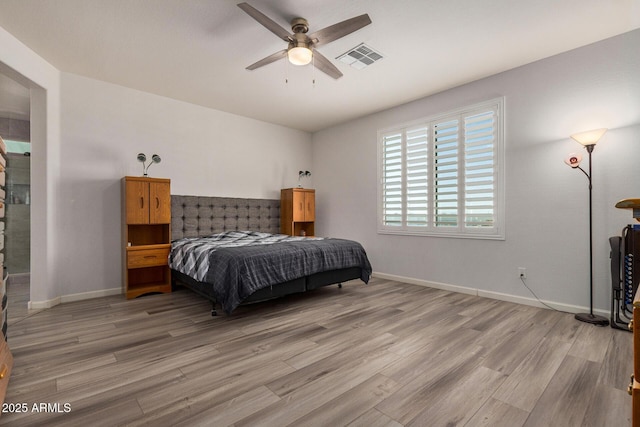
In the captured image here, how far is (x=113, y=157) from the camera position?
3.80 m

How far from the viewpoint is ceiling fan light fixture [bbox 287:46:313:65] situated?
2451mm

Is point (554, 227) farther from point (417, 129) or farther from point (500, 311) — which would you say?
point (417, 129)

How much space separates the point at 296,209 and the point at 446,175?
2478mm

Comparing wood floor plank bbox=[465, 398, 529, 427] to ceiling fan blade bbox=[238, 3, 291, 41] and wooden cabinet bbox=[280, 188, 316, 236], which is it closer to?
ceiling fan blade bbox=[238, 3, 291, 41]

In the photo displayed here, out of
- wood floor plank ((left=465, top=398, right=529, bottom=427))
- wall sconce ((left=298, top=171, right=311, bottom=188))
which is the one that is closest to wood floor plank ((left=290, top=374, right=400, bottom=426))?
wood floor plank ((left=465, top=398, right=529, bottom=427))

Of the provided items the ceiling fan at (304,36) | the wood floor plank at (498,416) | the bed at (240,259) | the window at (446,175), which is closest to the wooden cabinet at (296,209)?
the bed at (240,259)

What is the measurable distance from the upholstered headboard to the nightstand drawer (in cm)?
41

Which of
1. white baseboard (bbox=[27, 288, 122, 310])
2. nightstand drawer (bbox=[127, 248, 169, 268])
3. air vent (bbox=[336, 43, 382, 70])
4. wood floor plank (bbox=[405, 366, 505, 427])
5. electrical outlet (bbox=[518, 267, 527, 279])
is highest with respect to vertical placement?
air vent (bbox=[336, 43, 382, 70])

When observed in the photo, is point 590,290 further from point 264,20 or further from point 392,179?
point 264,20

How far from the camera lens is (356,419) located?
1.47 meters

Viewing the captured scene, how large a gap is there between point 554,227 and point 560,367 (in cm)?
169

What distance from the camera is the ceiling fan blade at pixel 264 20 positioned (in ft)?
6.57

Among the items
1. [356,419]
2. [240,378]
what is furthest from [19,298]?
[356,419]

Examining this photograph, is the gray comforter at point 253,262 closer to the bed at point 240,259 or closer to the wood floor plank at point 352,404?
the bed at point 240,259
